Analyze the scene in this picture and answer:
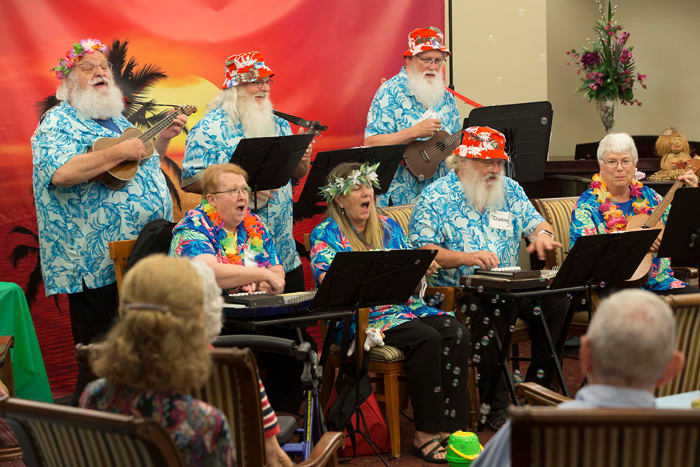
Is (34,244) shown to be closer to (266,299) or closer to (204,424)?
(266,299)

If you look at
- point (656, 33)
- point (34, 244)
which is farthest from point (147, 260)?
point (656, 33)

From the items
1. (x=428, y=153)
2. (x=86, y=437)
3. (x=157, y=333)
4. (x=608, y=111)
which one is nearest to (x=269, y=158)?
(x=428, y=153)

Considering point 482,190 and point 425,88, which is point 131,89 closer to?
point 425,88

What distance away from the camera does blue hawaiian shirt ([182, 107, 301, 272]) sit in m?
5.15

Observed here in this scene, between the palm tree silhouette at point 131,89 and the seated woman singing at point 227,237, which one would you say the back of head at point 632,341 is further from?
the palm tree silhouette at point 131,89

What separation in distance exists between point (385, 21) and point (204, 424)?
5.29 m

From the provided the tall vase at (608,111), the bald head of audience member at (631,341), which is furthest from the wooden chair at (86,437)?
the tall vase at (608,111)

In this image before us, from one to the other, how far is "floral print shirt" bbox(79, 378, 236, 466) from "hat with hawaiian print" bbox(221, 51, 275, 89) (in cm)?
356

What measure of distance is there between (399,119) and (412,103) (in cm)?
14

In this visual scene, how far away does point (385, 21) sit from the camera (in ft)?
22.5

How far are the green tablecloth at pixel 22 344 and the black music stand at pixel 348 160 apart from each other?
155 centimetres

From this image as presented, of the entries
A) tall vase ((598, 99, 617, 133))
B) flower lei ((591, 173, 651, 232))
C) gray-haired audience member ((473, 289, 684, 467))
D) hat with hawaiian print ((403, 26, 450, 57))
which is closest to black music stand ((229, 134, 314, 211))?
hat with hawaiian print ((403, 26, 450, 57))

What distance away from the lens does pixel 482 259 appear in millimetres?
4770

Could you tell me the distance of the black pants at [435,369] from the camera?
14.8 feet
